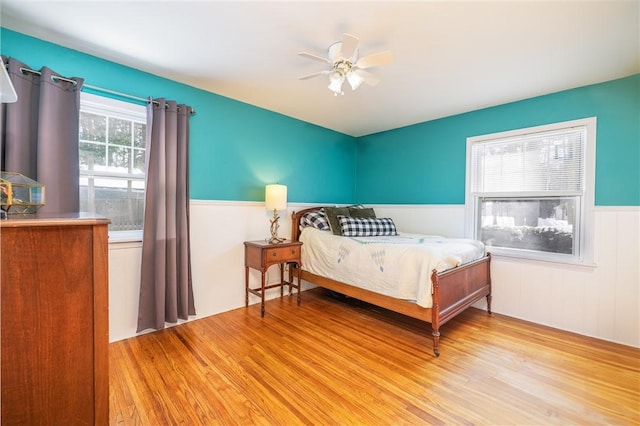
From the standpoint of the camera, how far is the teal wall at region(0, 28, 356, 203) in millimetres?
2096

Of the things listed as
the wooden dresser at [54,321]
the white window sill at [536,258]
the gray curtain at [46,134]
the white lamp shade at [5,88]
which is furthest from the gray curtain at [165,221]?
the white window sill at [536,258]

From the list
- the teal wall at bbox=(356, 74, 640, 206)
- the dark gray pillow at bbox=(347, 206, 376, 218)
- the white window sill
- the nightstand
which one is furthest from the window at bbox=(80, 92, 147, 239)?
the white window sill

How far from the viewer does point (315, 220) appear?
3.47 m

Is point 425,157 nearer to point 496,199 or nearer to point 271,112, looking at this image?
point 496,199

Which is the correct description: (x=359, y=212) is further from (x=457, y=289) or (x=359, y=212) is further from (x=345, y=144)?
(x=457, y=289)

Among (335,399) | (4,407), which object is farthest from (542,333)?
(4,407)

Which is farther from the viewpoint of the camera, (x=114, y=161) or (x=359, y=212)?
(x=359, y=212)

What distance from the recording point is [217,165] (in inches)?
115

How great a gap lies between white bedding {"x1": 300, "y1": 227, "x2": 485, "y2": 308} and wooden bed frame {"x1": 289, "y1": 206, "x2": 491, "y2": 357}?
0.19 ft

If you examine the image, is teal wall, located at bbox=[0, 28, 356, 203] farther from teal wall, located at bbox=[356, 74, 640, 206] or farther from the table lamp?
teal wall, located at bbox=[356, 74, 640, 206]

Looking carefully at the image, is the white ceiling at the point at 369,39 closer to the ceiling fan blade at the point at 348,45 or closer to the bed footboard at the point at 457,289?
the ceiling fan blade at the point at 348,45

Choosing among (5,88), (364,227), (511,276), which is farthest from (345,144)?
(5,88)

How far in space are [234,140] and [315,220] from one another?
4.45ft

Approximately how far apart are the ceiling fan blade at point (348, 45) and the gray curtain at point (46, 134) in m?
2.00
